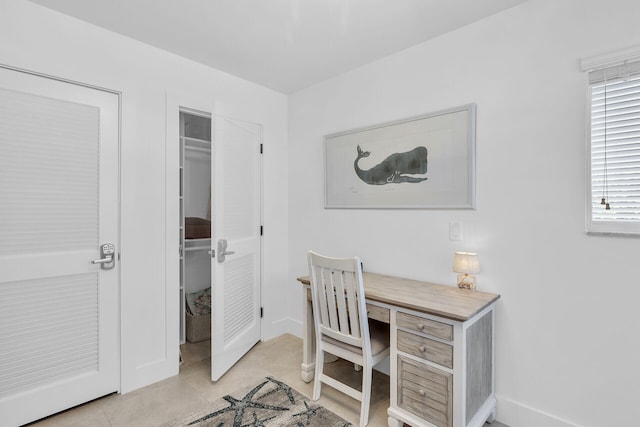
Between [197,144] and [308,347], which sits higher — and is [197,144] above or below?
above

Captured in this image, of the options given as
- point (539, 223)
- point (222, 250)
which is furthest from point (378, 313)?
point (222, 250)

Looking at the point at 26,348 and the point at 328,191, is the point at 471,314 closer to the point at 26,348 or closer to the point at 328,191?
the point at 328,191

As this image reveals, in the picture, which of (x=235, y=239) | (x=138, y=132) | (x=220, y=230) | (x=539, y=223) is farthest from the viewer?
(x=235, y=239)

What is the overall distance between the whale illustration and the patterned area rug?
1.67 m

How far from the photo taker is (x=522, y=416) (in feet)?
6.20

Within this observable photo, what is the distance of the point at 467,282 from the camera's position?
2.05 metres

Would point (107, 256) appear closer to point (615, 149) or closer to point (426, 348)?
point (426, 348)

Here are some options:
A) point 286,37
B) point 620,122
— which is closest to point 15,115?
point 286,37

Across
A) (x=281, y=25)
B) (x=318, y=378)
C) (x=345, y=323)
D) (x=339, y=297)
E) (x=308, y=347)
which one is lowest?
(x=318, y=378)

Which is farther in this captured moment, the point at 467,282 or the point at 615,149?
Result: the point at 467,282

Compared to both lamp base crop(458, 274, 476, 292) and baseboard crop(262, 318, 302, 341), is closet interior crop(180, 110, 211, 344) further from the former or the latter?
lamp base crop(458, 274, 476, 292)

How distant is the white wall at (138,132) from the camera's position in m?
1.97

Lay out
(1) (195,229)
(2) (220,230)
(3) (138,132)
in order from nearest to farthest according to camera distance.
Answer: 1. (3) (138,132)
2. (2) (220,230)
3. (1) (195,229)

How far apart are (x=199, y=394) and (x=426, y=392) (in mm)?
1528
